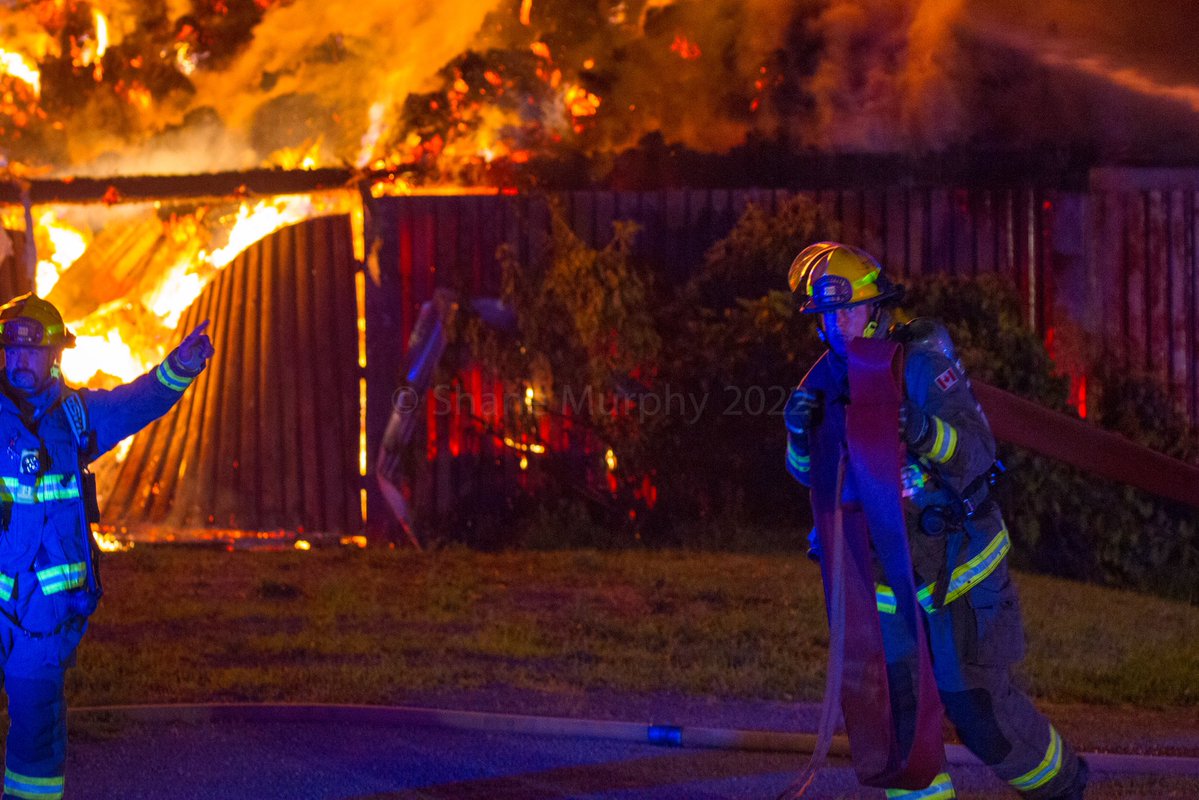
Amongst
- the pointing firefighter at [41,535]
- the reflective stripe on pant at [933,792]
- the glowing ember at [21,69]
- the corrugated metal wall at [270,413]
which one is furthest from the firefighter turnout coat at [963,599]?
the glowing ember at [21,69]

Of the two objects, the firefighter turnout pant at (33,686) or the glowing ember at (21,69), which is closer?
the firefighter turnout pant at (33,686)

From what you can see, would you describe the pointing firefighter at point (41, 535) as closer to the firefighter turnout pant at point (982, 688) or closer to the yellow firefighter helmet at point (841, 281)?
the yellow firefighter helmet at point (841, 281)

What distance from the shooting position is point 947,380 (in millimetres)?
3629

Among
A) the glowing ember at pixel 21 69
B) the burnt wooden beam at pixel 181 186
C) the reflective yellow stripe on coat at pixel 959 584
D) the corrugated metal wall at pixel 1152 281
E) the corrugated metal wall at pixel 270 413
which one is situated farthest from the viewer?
the glowing ember at pixel 21 69

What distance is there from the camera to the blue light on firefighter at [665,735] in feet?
16.9

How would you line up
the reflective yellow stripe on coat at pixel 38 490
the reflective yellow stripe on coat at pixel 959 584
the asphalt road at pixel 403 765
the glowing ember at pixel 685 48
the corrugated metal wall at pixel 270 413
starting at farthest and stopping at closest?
1. the glowing ember at pixel 685 48
2. the corrugated metal wall at pixel 270 413
3. the asphalt road at pixel 403 765
4. the reflective yellow stripe on coat at pixel 38 490
5. the reflective yellow stripe on coat at pixel 959 584

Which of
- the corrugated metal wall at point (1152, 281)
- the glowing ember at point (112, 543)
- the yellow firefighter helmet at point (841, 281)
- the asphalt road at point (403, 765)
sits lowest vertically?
the asphalt road at point (403, 765)

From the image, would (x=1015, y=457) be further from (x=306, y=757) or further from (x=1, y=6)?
(x=1, y=6)

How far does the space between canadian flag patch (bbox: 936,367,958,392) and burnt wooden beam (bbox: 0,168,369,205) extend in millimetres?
7222

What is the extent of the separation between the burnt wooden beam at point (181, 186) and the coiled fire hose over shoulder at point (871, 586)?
284 inches

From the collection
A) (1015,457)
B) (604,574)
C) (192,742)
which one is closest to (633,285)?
(604,574)

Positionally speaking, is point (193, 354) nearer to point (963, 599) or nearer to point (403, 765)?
point (403, 765)

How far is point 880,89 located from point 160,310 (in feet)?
20.1

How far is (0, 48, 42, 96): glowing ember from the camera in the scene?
10.9 metres
